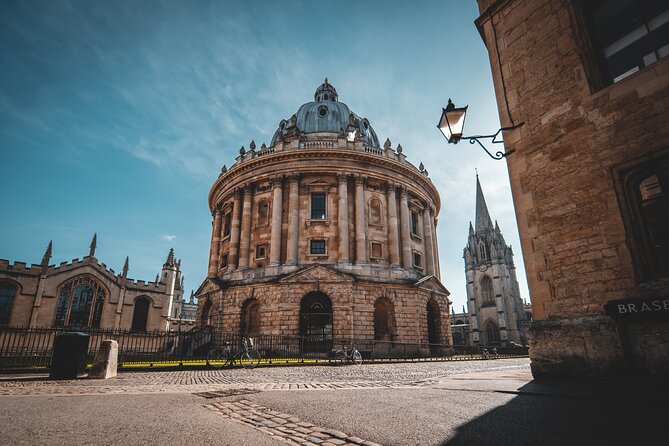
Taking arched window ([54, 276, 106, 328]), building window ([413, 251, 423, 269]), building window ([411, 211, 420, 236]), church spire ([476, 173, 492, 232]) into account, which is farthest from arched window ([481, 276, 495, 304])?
arched window ([54, 276, 106, 328])

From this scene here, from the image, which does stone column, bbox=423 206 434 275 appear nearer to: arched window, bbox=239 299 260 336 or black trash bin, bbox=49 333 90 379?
arched window, bbox=239 299 260 336

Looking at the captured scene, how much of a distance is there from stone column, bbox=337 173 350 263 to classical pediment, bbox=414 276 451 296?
20.0 feet

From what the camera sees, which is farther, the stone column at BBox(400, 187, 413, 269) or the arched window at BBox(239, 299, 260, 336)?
the stone column at BBox(400, 187, 413, 269)

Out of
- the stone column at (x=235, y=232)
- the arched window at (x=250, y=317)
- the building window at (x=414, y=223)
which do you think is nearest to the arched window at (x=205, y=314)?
the stone column at (x=235, y=232)

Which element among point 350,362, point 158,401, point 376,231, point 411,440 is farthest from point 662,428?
point 376,231

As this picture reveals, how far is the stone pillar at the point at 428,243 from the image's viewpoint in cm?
3275

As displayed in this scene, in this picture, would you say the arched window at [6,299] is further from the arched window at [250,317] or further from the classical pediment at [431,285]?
the classical pediment at [431,285]

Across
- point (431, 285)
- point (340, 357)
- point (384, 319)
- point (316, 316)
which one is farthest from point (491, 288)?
point (340, 357)

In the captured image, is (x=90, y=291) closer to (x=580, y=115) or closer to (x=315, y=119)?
(x=315, y=119)

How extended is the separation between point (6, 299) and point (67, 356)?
30.8 metres

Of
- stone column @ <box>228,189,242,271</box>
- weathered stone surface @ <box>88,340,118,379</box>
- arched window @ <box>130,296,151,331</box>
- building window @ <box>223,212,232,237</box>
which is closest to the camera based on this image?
weathered stone surface @ <box>88,340,118,379</box>

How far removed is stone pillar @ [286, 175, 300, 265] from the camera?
2706 centimetres

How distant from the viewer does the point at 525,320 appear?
60844mm

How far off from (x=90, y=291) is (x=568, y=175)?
40.3 meters
